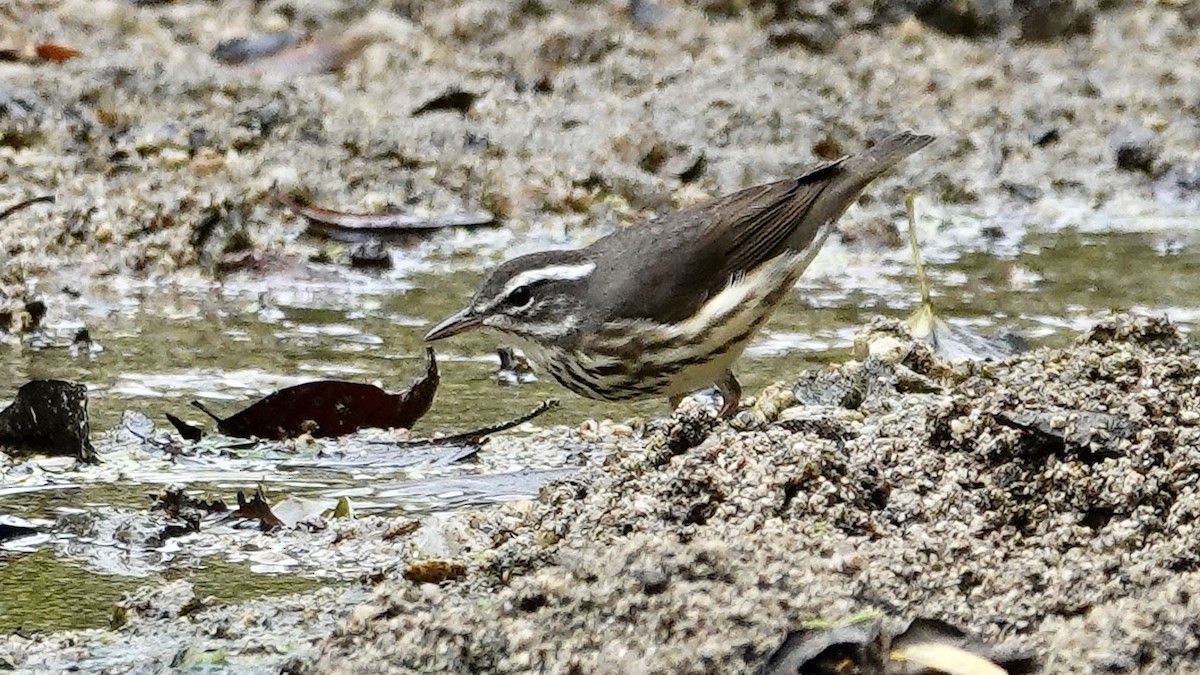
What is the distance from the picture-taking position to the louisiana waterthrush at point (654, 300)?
18.5 feet

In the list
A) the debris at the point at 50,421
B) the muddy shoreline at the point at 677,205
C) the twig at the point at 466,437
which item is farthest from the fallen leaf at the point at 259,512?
the twig at the point at 466,437

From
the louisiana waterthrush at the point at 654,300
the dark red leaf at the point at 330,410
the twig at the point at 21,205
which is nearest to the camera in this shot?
the dark red leaf at the point at 330,410

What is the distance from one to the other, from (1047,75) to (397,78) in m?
3.38

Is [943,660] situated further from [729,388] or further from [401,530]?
[729,388]

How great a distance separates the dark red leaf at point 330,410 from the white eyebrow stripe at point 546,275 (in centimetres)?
48

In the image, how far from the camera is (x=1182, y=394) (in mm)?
4285

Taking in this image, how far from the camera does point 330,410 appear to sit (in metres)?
5.26

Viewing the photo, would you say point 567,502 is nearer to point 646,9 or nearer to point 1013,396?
point 1013,396

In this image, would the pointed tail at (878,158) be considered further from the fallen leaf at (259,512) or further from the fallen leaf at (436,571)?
the fallen leaf at (436,571)

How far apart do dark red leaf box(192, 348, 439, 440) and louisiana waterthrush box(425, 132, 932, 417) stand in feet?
1.38

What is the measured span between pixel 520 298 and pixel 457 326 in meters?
0.20

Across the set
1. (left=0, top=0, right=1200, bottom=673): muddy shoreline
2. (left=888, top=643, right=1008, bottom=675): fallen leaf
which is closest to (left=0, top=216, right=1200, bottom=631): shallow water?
(left=0, top=0, right=1200, bottom=673): muddy shoreline

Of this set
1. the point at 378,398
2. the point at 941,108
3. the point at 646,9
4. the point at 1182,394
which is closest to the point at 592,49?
the point at 646,9

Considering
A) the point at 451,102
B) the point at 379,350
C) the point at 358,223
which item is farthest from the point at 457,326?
the point at 451,102
